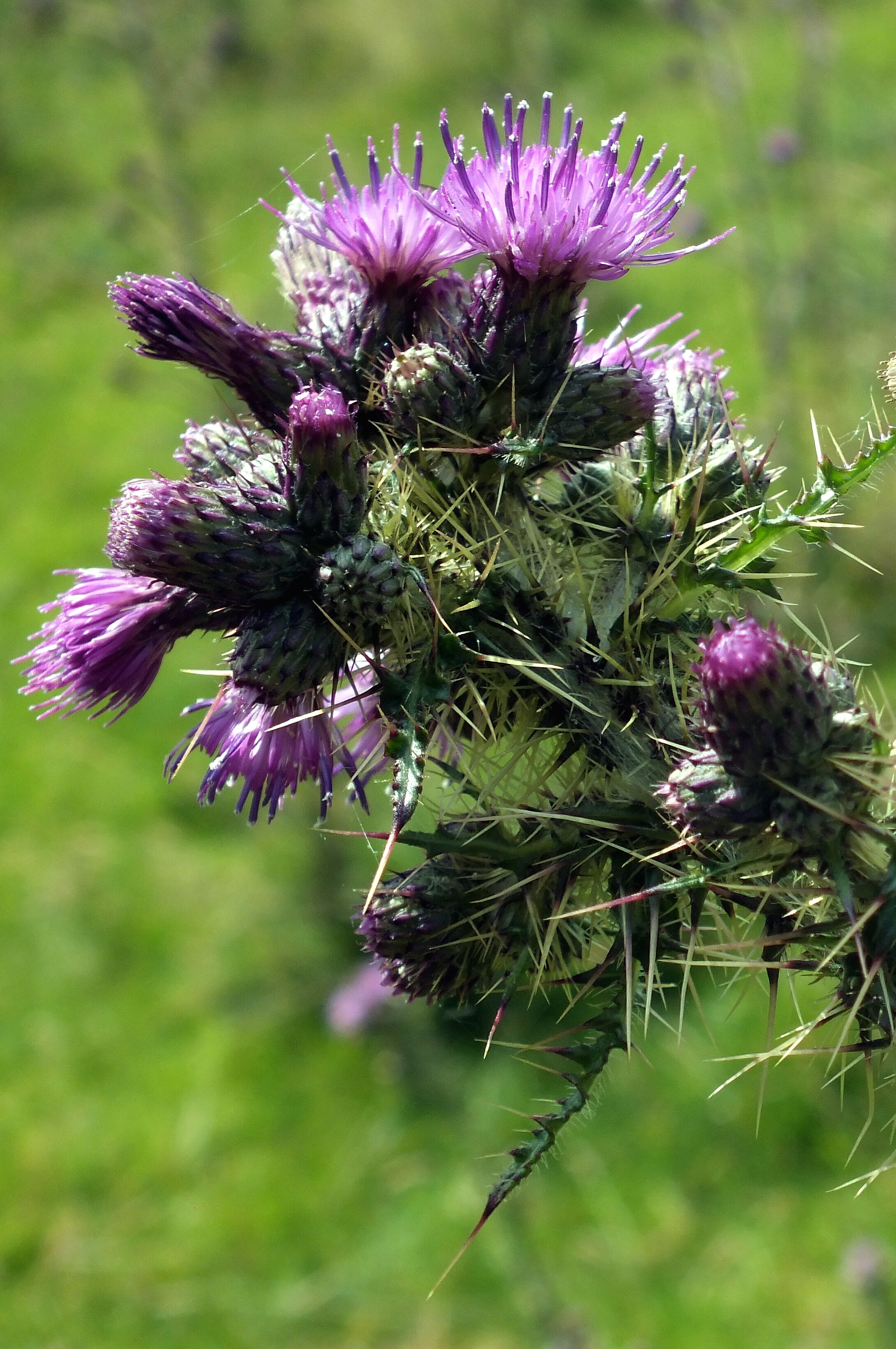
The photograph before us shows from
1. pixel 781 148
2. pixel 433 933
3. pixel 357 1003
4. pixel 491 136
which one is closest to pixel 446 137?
pixel 491 136

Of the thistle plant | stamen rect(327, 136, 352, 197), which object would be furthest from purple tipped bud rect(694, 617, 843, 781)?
stamen rect(327, 136, 352, 197)

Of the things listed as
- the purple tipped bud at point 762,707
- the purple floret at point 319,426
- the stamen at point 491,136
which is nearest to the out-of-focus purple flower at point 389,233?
the stamen at point 491,136

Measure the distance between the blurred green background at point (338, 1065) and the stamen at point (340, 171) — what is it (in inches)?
31.8

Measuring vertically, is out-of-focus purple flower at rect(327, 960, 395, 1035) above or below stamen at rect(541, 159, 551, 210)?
below

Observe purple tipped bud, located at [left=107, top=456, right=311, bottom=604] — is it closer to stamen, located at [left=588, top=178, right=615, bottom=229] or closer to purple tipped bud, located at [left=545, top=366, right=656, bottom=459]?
purple tipped bud, located at [left=545, top=366, right=656, bottom=459]

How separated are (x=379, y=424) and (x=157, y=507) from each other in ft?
1.11

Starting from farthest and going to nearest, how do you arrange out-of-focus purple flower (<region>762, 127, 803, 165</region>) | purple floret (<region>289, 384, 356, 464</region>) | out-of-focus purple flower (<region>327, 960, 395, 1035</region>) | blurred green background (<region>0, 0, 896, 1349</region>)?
out-of-focus purple flower (<region>762, 127, 803, 165</region>)
out-of-focus purple flower (<region>327, 960, 395, 1035</region>)
blurred green background (<region>0, 0, 896, 1349</region>)
purple floret (<region>289, 384, 356, 464</region>)

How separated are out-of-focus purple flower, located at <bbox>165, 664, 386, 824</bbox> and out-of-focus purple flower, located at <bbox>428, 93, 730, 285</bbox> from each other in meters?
0.61

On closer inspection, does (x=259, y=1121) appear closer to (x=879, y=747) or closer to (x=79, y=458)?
(x=879, y=747)

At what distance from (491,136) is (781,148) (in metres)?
6.12

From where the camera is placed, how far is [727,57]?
5953 millimetres

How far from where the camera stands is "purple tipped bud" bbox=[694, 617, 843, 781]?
1307mm

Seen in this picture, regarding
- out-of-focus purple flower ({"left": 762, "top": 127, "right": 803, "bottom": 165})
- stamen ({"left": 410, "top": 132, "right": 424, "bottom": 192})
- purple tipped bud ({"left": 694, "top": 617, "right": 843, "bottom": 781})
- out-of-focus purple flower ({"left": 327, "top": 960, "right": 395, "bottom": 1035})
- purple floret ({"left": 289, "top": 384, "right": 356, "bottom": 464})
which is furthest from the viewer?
out-of-focus purple flower ({"left": 762, "top": 127, "right": 803, "bottom": 165})

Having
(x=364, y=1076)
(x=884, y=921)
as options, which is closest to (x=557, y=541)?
(x=884, y=921)
